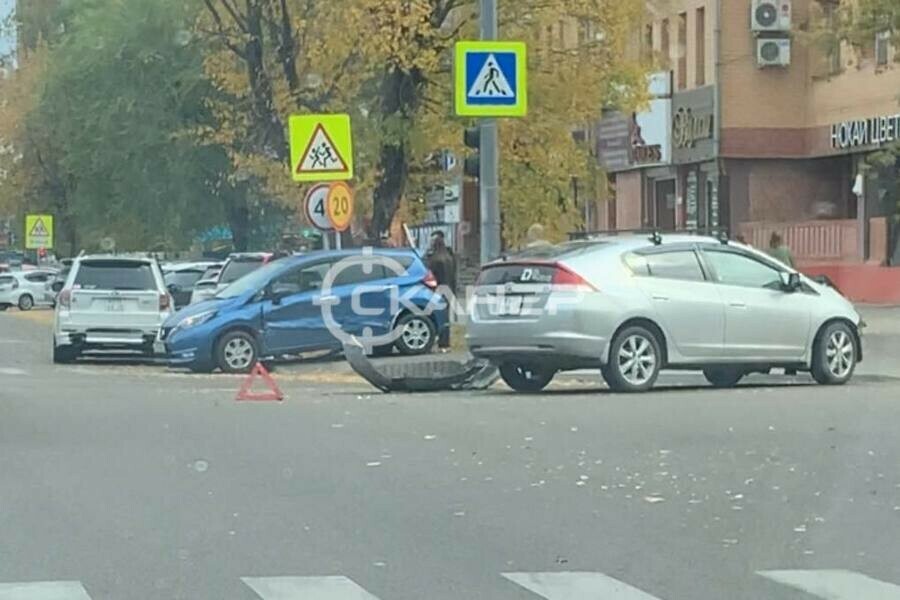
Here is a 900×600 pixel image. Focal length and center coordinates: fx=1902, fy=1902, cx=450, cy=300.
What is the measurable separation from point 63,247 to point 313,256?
4643cm

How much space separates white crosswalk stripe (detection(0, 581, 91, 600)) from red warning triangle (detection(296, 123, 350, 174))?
54.2 feet

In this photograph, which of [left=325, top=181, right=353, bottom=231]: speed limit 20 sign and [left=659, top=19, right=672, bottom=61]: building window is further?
[left=659, top=19, right=672, bottom=61]: building window

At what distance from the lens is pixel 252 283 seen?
977 inches

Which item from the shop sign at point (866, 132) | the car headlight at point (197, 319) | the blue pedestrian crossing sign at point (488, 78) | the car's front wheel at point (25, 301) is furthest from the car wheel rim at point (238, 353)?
the car's front wheel at point (25, 301)

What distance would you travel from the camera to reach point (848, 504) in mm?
11477

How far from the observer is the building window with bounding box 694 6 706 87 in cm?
4553

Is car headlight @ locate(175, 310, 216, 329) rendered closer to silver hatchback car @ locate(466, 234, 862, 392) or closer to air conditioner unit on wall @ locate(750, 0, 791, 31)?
silver hatchback car @ locate(466, 234, 862, 392)

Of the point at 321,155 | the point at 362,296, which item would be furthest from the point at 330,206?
the point at 362,296

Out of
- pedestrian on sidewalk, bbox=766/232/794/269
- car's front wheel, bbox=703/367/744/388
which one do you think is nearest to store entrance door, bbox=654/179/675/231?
pedestrian on sidewalk, bbox=766/232/794/269

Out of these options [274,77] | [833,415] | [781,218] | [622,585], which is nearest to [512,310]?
[833,415]

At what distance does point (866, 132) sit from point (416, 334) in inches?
751

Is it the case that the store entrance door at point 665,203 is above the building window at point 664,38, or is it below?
below

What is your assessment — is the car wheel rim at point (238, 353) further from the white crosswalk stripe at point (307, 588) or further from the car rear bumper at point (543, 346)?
the white crosswalk stripe at point (307, 588)

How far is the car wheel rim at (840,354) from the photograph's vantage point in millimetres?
19750
